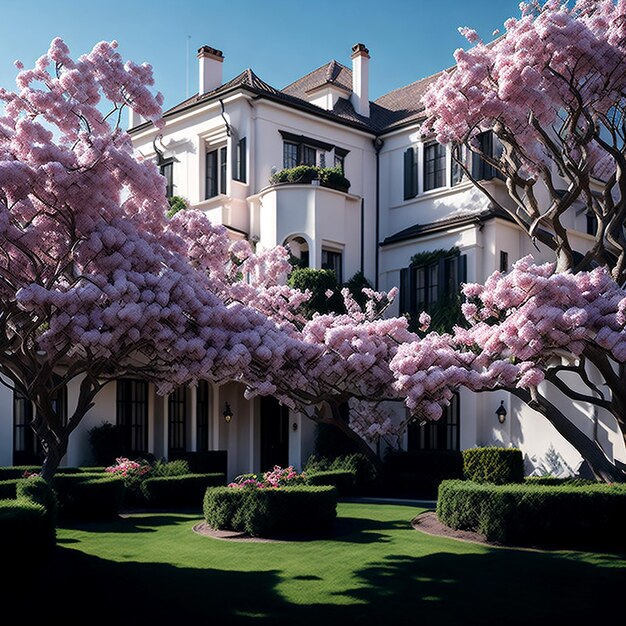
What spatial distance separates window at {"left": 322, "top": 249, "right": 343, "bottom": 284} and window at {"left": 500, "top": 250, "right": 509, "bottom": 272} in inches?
195

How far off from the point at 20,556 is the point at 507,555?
6.44m

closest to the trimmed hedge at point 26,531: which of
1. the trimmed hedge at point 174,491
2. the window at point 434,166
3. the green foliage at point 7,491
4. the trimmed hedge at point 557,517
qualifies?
the green foliage at point 7,491

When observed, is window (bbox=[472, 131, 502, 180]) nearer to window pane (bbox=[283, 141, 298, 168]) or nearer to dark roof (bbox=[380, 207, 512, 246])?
dark roof (bbox=[380, 207, 512, 246])

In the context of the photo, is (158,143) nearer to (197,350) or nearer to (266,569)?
(197,350)

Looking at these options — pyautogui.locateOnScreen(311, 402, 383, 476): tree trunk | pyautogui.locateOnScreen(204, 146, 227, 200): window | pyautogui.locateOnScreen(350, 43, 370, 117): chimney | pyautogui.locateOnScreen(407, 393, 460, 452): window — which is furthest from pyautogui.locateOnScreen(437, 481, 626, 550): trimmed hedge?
pyautogui.locateOnScreen(350, 43, 370, 117): chimney

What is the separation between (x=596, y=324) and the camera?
40.8ft

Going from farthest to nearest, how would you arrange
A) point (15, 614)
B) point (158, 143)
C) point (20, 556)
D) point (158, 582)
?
point (158, 143), point (158, 582), point (20, 556), point (15, 614)

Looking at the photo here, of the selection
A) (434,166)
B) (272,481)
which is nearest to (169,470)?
(272,481)

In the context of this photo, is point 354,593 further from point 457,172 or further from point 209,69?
point 209,69

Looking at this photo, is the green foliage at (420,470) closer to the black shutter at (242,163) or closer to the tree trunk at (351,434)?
the tree trunk at (351,434)

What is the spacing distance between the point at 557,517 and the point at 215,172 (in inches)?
670

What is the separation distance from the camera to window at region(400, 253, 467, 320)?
23328 millimetres

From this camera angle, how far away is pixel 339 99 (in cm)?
2859

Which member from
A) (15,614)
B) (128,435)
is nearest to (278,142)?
(128,435)
